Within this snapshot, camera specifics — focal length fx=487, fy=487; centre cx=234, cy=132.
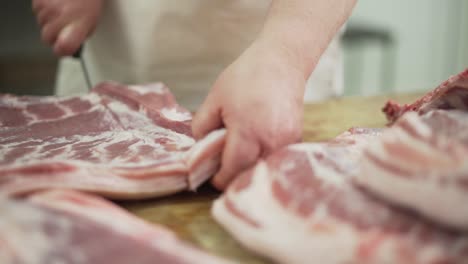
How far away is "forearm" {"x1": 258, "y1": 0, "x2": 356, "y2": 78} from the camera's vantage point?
1321mm

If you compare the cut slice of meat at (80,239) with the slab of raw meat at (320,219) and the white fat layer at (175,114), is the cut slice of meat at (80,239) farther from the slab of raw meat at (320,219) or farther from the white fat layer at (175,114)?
the white fat layer at (175,114)

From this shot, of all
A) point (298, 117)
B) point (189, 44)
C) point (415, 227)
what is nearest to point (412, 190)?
point (415, 227)

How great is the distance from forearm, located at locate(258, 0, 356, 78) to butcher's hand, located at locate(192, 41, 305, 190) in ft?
0.20

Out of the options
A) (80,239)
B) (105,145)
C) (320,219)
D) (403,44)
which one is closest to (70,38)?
(105,145)

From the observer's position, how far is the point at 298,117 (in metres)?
1.20

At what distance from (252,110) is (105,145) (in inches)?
18.2

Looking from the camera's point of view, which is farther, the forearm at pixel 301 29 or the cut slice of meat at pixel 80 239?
the forearm at pixel 301 29

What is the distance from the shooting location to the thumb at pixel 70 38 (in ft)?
6.79

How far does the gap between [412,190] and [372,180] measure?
88 millimetres

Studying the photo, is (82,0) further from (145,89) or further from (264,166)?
(264,166)

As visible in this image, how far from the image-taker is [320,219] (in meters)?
0.86

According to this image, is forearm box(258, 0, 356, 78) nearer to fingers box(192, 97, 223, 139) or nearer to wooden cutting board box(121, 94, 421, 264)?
fingers box(192, 97, 223, 139)

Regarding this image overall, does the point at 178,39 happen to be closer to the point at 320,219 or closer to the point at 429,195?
the point at 320,219

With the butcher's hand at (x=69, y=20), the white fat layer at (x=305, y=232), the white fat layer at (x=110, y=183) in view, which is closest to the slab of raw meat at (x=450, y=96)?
the white fat layer at (x=305, y=232)
